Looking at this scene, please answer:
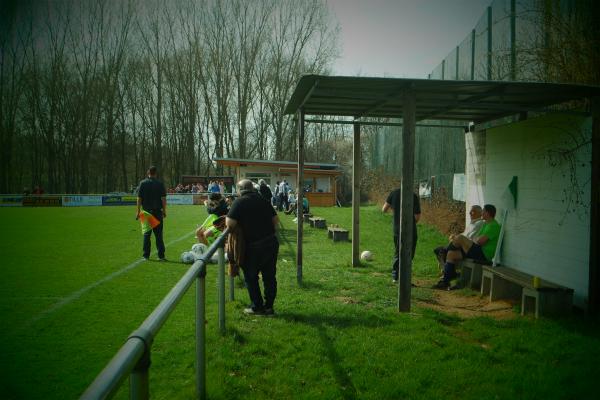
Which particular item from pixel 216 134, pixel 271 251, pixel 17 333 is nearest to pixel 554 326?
pixel 271 251

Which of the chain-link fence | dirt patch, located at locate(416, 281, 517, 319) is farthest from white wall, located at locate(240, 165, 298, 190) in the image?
dirt patch, located at locate(416, 281, 517, 319)

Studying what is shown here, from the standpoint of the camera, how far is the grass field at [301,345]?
12.5ft

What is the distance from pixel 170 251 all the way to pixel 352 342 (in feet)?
25.2

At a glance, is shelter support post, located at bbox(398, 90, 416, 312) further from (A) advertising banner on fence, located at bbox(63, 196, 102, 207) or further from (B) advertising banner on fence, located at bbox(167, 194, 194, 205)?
(A) advertising banner on fence, located at bbox(63, 196, 102, 207)

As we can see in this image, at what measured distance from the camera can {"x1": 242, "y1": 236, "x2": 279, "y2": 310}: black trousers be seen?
18.9 ft

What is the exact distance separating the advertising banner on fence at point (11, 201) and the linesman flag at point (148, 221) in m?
27.0

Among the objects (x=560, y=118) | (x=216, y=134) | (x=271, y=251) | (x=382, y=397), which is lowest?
(x=382, y=397)

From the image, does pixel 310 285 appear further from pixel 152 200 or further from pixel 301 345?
pixel 152 200

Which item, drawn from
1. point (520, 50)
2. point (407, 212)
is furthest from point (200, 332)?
point (520, 50)

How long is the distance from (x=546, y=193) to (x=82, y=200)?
33203 millimetres

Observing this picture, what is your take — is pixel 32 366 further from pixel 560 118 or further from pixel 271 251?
pixel 560 118

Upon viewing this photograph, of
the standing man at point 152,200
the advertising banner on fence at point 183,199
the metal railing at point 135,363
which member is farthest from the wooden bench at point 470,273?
the advertising banner on fence at point 183,199

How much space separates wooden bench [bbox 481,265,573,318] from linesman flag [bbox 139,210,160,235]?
682 centimetres

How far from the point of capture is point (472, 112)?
863 cm
